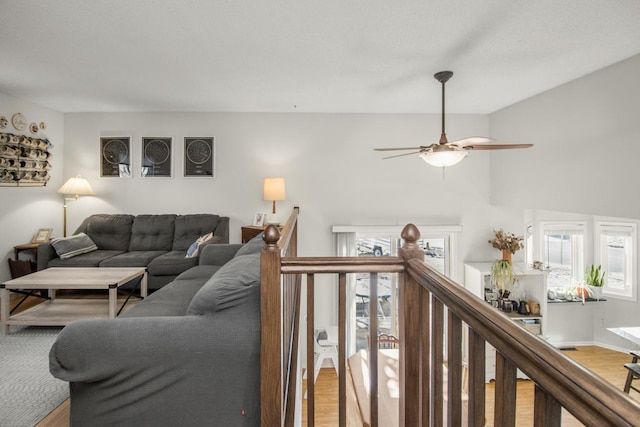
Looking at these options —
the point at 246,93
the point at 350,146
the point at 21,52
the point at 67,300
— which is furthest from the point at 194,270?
the point at 350,146

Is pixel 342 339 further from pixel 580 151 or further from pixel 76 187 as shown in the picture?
pixel 76 187

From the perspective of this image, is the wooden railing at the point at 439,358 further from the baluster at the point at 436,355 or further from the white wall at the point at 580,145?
the white wall at the point at 580,145

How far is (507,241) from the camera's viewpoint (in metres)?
4.50

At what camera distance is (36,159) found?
13.7 feet

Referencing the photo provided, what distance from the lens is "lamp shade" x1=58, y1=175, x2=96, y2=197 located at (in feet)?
14.2

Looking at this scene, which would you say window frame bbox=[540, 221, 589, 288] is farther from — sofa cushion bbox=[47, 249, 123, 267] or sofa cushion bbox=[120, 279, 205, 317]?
sofa cushion bbox=[47, 249, 123, 267]

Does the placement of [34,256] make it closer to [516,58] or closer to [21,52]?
[21,52]

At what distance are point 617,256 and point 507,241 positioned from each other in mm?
2118

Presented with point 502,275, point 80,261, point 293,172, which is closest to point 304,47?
point 293,172

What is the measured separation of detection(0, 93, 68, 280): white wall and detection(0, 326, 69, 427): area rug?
66.8 inches

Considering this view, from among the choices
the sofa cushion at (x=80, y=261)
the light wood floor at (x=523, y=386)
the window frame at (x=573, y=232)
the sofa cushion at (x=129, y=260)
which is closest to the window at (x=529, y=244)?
the window frame at (x=573, y=232)

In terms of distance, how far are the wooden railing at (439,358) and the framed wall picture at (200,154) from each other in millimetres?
3590

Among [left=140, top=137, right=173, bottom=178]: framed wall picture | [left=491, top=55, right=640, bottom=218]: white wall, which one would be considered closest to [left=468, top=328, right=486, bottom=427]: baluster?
[left=491, top=55, right=640, bottom=218]: white wall

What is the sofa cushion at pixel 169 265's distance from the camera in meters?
3.70
